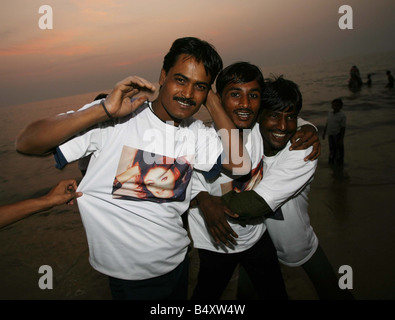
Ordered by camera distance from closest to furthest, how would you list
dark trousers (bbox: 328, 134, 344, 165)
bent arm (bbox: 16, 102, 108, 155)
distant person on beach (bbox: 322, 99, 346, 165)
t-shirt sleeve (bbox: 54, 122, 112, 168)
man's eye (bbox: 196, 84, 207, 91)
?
bent arm (bbox: 16, 102, 108, 155)
t-shirt sleeve (bbox: 54, 122, 112, 168)
man's eye (bbox: 196, 84, 207, 91)
distant person on beach (bbox: 322, 99, 346, 165)
dark trousers (bbox: 328, 134, 344, 165)

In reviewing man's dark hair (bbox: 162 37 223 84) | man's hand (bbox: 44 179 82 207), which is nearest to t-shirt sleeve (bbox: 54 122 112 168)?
man's hand (bbox: 44 179 82 207)

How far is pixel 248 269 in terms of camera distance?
2.12 meters

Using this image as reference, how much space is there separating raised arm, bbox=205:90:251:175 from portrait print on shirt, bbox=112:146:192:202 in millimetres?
334

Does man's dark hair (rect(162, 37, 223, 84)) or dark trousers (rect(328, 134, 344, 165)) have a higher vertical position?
man's dark hair (rect(162, 37, 223, 84))

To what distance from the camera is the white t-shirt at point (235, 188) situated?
1958 mm

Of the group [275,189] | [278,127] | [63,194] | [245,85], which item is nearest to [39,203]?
[63,194]

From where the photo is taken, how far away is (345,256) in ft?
11.0

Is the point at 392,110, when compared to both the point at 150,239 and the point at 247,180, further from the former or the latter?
the point at 150,239

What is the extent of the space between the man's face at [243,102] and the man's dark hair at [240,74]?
0.04 meters

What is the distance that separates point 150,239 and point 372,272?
297 centimetres

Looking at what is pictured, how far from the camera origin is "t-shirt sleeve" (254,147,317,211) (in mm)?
1782

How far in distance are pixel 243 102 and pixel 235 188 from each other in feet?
2.27

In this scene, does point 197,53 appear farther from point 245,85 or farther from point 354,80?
point 354,80

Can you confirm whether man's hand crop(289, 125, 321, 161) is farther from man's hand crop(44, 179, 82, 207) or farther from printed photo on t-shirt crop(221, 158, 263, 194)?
man's hand crop(44, 179, 82, 207)
